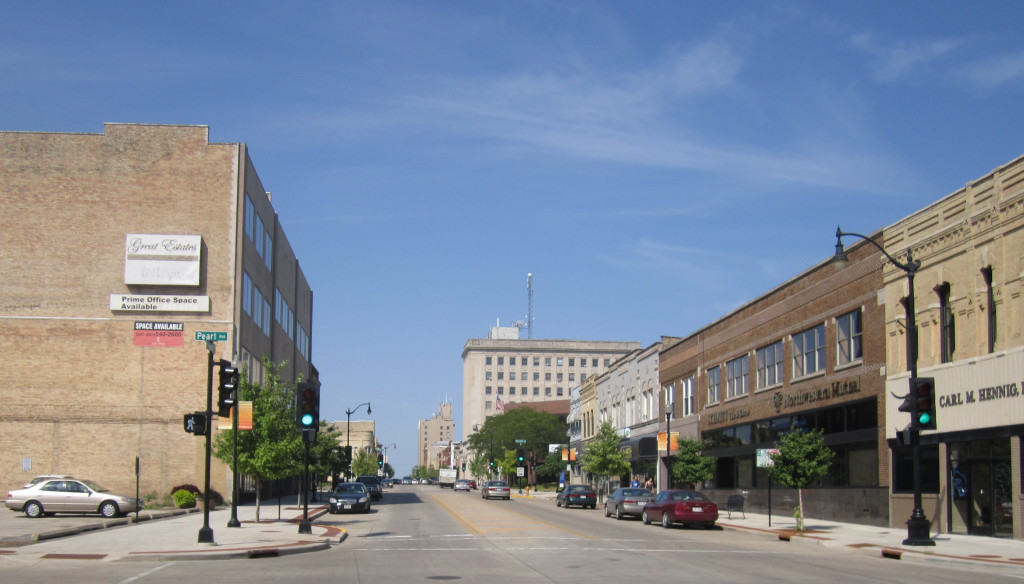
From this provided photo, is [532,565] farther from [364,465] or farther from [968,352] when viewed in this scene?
[364,465]

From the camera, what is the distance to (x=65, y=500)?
38.8 m

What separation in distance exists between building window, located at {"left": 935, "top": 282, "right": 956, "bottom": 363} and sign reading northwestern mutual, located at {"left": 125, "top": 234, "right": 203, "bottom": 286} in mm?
36728

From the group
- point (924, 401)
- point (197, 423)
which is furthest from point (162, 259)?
point (924, 401)

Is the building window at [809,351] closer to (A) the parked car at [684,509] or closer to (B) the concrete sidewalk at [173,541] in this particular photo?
(A) the parked car at [684,509]

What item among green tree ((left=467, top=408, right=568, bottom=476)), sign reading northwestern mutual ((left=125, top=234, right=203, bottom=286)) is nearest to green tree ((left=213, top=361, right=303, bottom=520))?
sign reading northwestern mutual ((left=125, top=234, right=203, bottom=286))

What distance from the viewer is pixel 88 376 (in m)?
51.4

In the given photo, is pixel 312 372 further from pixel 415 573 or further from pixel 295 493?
pixel 415 573

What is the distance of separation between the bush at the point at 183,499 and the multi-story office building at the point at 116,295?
9.23 ft

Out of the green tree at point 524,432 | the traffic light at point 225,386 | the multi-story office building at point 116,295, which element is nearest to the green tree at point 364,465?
the green tree at point 524,432

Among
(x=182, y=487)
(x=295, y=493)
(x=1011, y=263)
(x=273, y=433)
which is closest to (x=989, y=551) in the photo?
(x=1011, y=263)

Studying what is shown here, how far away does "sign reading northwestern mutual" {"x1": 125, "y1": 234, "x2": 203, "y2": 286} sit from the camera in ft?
170

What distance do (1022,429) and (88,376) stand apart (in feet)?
143

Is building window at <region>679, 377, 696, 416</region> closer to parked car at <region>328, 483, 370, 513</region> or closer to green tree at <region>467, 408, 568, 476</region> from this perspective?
parked car at <region>328, 483, 370, 513</region>

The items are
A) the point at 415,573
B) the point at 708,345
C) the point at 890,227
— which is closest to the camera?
the point at 415,573
